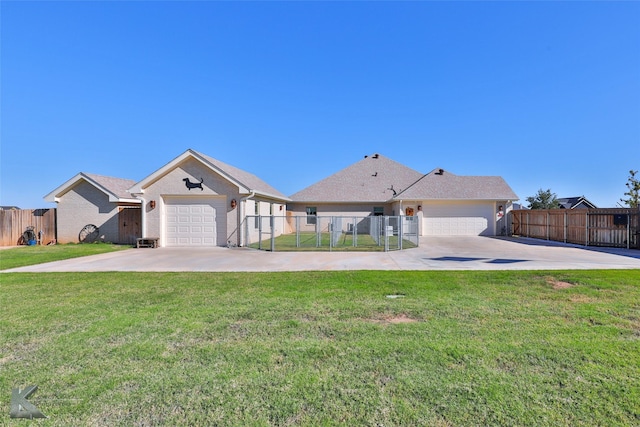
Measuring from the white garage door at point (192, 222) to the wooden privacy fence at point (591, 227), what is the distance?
18.6m

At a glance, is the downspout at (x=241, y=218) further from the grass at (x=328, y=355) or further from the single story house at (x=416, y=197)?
the single story house at (x=416, y=197)

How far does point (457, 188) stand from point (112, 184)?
23684mm

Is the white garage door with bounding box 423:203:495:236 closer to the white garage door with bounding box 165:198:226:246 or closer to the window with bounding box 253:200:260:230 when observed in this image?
the window with bounding box 253:200:260:230

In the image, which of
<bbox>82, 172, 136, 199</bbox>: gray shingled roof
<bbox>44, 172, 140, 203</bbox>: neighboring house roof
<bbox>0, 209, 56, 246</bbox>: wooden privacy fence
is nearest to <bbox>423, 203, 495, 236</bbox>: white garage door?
<bbox>44, 172, 140, 203</bbox>: neighboring house roof

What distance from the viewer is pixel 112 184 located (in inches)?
750

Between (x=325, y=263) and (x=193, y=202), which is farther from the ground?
(x=193, y=202)

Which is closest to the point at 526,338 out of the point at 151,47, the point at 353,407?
the point at 353,407

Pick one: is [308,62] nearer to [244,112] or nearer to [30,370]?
[244,112]

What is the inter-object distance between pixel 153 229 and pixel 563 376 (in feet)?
54.1

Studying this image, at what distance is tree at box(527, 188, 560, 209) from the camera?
39641 mm

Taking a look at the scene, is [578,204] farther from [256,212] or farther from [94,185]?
[94,185]

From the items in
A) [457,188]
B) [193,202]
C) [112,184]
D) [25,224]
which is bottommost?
[25,224]

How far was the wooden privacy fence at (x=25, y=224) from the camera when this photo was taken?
57.4 ft

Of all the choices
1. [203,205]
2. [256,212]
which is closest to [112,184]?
[203,205]
